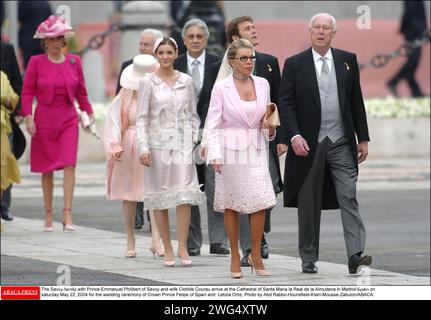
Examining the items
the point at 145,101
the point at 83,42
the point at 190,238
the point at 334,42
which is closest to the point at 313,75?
the point at 145,101

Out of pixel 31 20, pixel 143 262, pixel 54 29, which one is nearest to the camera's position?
pixel 143 262

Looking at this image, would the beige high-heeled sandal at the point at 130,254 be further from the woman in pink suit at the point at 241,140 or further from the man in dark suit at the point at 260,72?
the woman in pink suit at the point at 241,140

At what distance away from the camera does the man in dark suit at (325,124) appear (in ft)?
40.2

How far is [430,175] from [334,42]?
8.29m

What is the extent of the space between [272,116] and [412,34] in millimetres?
18514

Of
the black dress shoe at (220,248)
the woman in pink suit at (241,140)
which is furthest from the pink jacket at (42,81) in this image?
the woman in pink suit at (241,140)

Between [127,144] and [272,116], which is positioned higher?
[272,116]

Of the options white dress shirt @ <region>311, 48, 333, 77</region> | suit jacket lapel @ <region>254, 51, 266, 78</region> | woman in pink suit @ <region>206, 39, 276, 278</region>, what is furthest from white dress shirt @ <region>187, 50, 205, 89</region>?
white dress shirt @ <region>311, 48, 333, 77</region>

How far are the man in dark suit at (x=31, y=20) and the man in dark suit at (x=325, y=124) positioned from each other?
16.4 meters

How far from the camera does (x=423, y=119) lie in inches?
936

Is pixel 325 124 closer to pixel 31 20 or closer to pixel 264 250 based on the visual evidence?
pixel 264 250

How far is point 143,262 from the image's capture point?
1353cm

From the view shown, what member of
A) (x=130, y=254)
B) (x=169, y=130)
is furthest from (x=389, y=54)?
(x=169, y=130)

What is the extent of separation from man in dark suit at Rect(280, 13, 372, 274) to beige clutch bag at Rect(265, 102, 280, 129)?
285 millimetres
